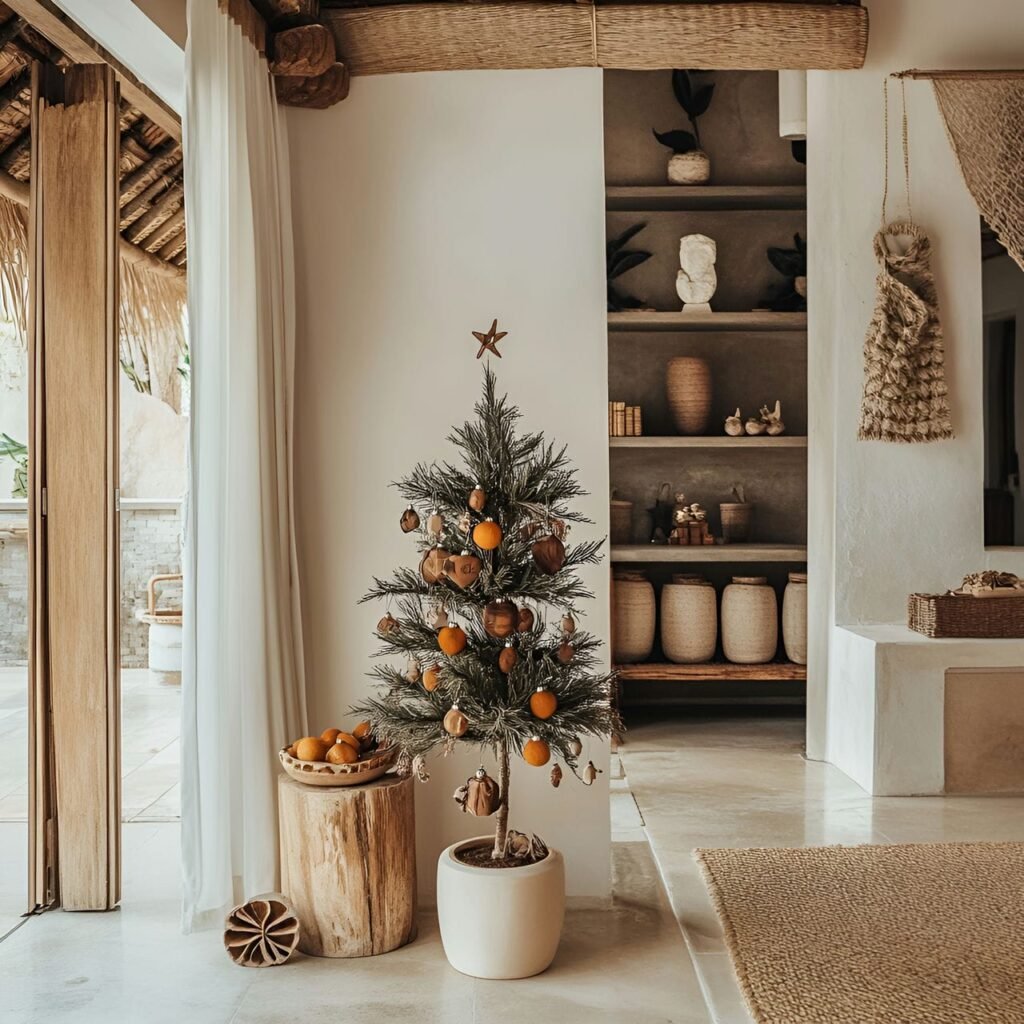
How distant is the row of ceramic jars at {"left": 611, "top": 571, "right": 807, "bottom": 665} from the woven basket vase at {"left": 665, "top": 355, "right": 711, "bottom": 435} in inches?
29.1

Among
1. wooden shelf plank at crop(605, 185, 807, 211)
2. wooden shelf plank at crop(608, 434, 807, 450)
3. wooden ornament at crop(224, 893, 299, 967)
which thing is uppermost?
wooden shelf plank at crop(605, 185, 807, 211)

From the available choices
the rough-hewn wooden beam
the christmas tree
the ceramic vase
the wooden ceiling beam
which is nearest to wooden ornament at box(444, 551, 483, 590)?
the christmas tree

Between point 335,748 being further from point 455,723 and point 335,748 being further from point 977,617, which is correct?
point 977,617

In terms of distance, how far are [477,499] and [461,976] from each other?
3.49 ft

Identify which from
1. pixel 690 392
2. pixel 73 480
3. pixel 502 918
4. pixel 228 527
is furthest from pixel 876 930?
pixel 690 392

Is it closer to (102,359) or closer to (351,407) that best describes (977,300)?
(351,407)

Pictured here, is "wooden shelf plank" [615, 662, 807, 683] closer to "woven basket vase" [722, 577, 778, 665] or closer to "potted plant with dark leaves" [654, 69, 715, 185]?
"woven basket vase" [722, 577, 778, 665]

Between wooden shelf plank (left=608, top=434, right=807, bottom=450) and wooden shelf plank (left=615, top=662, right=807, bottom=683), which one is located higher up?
wooden shelf plank (left=608, top=434, right=807, bottom=450)

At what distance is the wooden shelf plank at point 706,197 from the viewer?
4996mm

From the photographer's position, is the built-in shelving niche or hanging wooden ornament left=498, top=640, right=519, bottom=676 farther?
the built-in shelving niche

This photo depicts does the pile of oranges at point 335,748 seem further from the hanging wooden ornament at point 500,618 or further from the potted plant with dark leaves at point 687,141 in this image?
the potted plant with dark leaves at point 687,141

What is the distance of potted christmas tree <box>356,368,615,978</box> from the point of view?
238cm

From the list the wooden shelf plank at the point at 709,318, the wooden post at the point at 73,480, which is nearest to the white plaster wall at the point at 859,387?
the wooden shelf plank at the point at 709,318

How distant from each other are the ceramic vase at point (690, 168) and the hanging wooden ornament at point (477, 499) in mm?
3131
